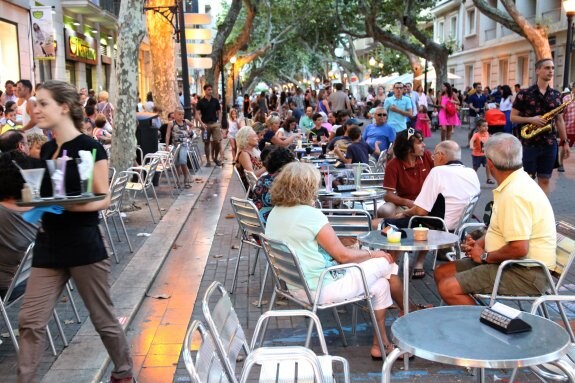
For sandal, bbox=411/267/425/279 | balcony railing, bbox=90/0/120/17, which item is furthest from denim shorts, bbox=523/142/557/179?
balcony railing, bbox=90/0/120/17

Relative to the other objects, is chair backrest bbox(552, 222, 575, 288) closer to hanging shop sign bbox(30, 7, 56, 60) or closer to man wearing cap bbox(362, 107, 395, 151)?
man wearing cap bbox(362, 107, 395, 151)

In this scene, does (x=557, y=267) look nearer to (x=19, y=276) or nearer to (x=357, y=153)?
(x=19, y=276)

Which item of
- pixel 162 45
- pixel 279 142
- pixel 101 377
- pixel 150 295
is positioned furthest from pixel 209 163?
pixel 101 377

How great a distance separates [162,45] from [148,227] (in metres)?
9.46

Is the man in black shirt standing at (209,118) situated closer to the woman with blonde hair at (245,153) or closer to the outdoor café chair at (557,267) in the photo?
the woman with blonde hair at (245,153)

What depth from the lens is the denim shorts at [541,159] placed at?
7531 millimetres

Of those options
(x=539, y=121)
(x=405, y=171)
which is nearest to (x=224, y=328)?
(x=405, y=171)

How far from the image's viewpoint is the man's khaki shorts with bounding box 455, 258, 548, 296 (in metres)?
4.04

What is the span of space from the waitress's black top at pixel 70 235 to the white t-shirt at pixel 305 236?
1271 millimetres

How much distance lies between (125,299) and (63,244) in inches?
95.5

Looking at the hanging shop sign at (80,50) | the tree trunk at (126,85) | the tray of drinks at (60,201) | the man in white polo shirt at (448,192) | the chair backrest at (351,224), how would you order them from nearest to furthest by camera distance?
the tray of drinks at (60,201), the chair backrest at (351,224), the man in white polo shirt at (448,192), the tree trunk at (126,85), the hanging shop sign at (80,50)

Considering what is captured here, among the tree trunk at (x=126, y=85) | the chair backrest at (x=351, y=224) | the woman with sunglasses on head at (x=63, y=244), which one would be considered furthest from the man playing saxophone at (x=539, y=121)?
the tree trunk at (x=126, y=85)

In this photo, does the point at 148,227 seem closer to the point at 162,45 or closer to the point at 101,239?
the point at 101,239

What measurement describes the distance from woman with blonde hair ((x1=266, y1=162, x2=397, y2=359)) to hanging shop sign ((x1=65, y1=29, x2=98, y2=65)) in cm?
2029
